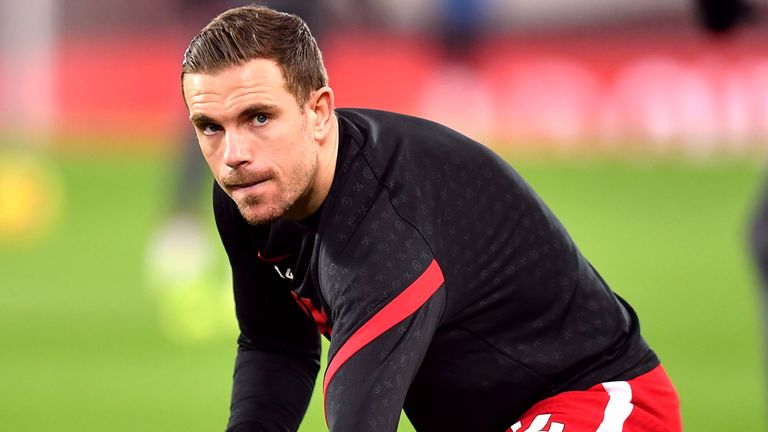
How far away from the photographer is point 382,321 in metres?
2.70

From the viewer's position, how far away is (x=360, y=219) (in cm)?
283

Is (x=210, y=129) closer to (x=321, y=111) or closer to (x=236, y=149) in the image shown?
(x=236, y=149)

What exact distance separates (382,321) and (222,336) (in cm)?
488

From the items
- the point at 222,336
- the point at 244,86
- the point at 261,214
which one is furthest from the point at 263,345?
the point at 222,336

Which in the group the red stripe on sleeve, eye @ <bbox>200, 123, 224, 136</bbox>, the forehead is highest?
the forehead

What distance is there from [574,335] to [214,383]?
3661 mm

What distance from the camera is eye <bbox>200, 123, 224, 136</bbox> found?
111 inches

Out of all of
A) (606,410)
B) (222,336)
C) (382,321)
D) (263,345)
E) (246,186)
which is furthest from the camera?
(222,336)

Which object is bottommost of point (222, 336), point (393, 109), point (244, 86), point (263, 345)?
point (222, 336)

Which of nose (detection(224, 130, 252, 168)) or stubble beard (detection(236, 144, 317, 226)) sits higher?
nose (detection(224, 130, 252, 168))

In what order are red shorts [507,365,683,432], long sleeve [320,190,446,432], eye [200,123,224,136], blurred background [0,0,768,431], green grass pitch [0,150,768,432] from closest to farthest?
long sleeve [320,190,446,432], eye [200,123,224,136], red shorts [507,365,683,432], green grass pitch [0,150,768,432], blurred background [0,0,768,431]

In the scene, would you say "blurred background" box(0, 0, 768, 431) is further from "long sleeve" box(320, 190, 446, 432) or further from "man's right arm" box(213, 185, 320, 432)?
"long sleeve" box(320, 190, 446, 432)

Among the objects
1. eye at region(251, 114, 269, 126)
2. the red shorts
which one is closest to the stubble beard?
eye at region(251, 114, 269, 126)

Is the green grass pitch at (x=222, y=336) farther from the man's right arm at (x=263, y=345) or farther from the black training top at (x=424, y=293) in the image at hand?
the black training top at (x=424, y=293)
